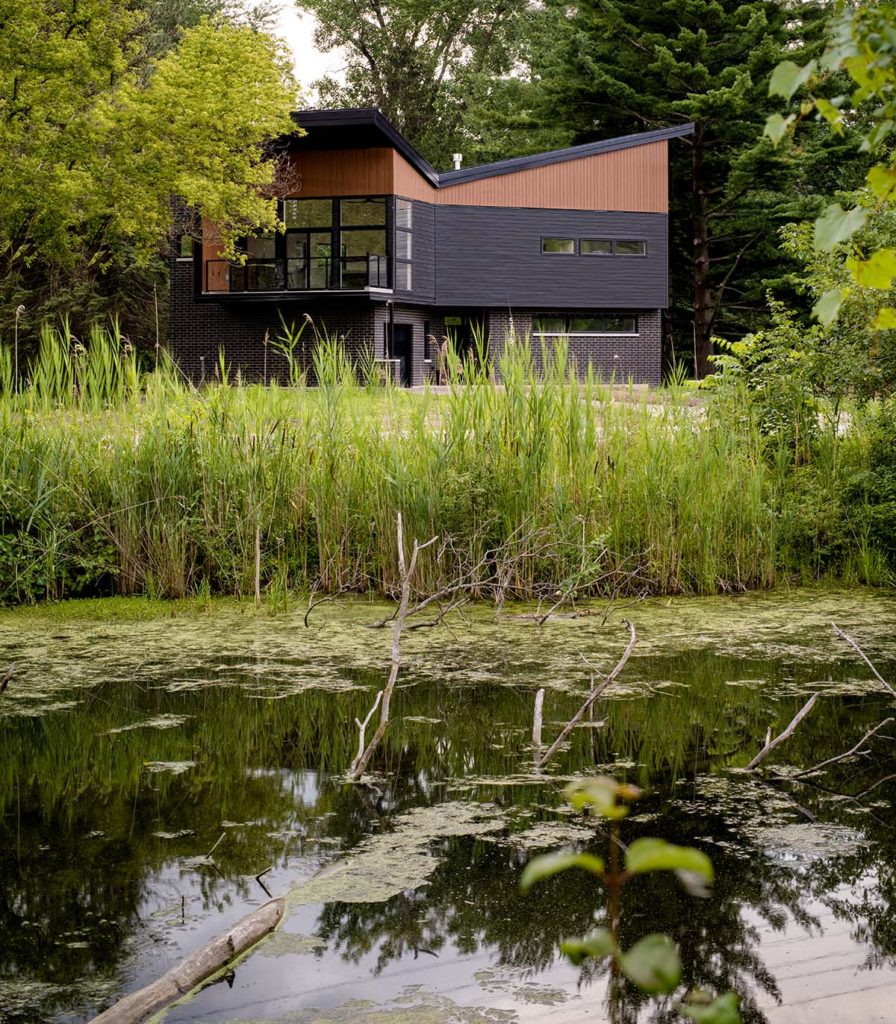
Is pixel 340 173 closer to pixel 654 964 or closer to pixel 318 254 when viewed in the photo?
pixel 318 254

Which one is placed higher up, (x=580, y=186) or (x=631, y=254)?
(x=580, y=186)

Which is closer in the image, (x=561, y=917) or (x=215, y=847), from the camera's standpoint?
(x=561, y=917)

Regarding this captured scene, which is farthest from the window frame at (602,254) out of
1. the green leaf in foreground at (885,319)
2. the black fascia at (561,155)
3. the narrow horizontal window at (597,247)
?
the green leaf in foreground at (885,319)

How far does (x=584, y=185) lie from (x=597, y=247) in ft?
4.78

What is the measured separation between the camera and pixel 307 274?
26.9 meters

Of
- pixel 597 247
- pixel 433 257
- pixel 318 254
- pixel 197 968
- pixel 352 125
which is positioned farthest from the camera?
pixel 597 247

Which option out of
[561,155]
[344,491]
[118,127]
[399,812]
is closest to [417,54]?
[561,155]

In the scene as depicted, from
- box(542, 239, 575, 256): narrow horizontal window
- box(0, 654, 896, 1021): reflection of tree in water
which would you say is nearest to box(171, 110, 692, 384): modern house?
box(542, 239, 575, 256): narrow horizontal window

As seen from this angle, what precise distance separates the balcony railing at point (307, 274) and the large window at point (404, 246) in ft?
2.35

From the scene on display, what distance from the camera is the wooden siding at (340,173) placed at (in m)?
26.5

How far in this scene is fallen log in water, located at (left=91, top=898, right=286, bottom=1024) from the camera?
2.89m

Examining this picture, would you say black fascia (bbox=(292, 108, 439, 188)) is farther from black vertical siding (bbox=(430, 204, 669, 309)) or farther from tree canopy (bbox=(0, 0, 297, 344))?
black vertical siding (bbox=(430, 204, 669, 309))

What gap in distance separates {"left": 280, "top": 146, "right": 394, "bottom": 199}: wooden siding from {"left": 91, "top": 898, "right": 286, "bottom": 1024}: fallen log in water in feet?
79.8

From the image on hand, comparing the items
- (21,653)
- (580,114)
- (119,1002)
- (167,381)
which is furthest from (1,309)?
(119,1002)
